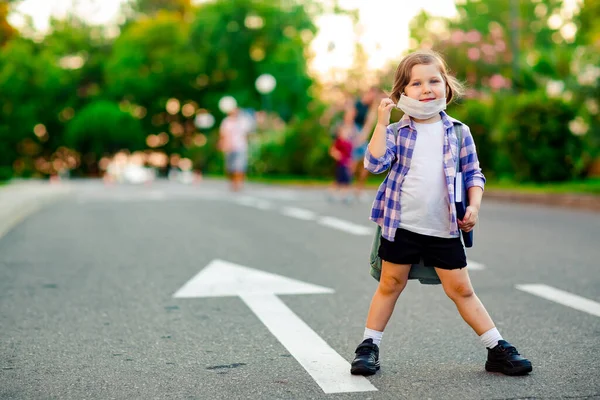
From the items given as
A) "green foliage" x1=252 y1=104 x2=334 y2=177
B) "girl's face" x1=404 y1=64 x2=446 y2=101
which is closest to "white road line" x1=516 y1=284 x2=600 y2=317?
"girl's face" x1=404 y1=64 x2=446 y2=101

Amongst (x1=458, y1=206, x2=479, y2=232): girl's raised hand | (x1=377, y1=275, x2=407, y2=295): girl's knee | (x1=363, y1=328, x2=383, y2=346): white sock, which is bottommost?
(x1=363, y1=328, x2=383, y2=346): white sock

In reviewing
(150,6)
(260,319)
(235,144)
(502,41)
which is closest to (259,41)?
(150,6)

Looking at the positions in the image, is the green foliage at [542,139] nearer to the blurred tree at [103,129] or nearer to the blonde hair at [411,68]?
the blonde hair at [411,68]

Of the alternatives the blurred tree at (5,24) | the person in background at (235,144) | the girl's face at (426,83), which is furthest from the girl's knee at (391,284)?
the blurred tree at (5,24)

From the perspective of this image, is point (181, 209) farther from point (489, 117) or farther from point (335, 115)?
point (335, 115)

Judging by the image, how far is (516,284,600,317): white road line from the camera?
5.27 metres

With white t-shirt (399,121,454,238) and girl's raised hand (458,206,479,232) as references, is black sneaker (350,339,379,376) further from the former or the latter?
girl's raised hand (458,206,479,232)

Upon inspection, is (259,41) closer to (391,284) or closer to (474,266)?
(474,266)

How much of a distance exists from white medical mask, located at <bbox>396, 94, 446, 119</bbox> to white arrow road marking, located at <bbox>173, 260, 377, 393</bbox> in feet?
3.74

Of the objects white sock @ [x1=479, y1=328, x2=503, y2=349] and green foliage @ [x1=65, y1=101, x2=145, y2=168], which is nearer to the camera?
white sock @ [x1=479, y1=328, x2=503, y2=349]

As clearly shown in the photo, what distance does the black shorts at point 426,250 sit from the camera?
12.3ft

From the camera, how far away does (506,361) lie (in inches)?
A: 147

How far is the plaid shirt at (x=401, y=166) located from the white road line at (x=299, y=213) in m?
8.27

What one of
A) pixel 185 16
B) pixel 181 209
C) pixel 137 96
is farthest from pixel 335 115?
pixel 185 16
